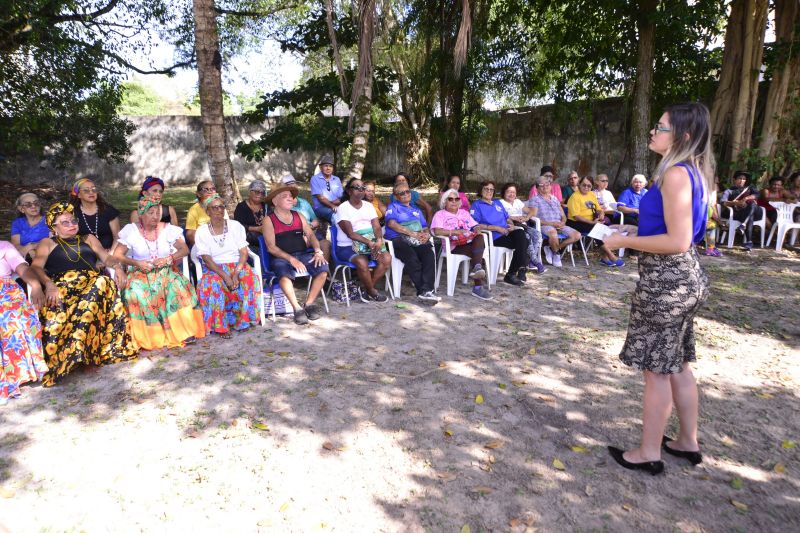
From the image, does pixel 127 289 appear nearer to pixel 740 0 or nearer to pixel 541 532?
pixel 541 532

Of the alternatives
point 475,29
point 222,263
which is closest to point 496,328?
point 222,263

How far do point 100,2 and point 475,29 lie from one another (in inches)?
271

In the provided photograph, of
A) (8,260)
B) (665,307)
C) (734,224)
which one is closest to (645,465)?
(665,307)

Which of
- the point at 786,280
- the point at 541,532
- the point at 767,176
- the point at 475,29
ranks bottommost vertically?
the point at 541,532

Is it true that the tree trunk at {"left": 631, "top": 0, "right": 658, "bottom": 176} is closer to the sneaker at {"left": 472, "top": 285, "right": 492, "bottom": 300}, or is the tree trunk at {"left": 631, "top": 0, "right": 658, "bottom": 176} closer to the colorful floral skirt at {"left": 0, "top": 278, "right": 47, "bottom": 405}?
the sneaker at {"left": 472, "top": 285, "right": 492, "bottom": 300}

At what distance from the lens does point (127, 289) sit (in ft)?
14.0

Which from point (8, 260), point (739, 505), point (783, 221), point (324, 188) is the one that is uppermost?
point (324, 188)

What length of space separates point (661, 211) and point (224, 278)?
3.52 meters

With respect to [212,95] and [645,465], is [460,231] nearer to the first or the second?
[212,95]

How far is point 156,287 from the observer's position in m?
4.38

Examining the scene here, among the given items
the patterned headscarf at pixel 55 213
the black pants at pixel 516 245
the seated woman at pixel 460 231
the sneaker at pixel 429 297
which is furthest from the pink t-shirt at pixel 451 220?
the patterned headscarf at pixel 55 213

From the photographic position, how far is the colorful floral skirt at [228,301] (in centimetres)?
462

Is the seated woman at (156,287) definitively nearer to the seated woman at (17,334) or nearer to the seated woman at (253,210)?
the seated woman at (17,334)

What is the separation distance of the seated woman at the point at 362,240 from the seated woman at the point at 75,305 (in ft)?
7.14
